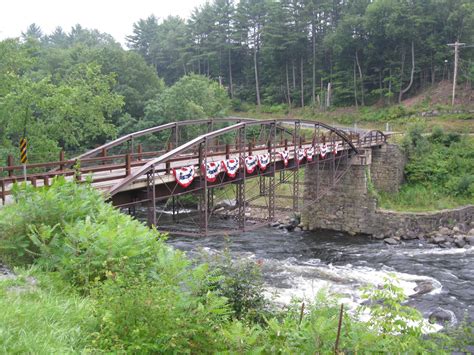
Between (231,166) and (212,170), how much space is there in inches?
54.9

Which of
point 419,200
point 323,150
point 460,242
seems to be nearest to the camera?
point 460,242

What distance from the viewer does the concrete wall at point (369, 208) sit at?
103 feet

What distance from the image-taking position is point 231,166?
64.0 feet

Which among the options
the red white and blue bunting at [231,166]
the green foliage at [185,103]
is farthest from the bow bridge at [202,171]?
the green foliage at [185,103]

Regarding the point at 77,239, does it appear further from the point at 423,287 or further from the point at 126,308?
the point at 423,287

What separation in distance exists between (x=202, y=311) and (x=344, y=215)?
1149 inches

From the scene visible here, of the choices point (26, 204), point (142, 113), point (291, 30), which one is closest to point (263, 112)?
point (291, 30)

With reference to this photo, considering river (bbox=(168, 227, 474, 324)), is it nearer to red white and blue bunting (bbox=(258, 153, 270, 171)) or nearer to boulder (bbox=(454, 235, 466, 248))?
boulder (bbox=(454, 235, 466, 248))

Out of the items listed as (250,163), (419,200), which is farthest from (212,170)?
(419,200)

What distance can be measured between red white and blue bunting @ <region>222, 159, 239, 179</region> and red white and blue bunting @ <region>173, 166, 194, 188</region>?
200cm

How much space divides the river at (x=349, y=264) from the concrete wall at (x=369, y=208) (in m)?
1.19

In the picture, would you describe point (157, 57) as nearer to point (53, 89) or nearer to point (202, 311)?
point (53, 89)

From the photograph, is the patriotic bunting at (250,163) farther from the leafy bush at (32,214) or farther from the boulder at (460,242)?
the boulder at (460,242)

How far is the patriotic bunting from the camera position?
68.1 feet
